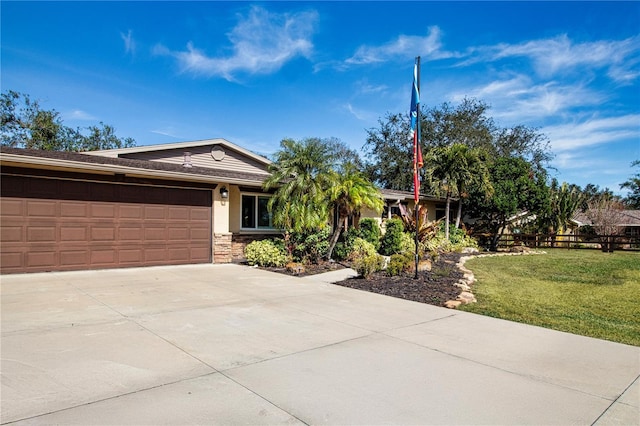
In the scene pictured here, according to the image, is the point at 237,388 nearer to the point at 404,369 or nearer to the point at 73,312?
the point at 404,369

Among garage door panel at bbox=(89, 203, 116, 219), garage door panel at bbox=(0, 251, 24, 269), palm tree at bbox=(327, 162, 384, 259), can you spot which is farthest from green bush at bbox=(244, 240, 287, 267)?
garage door panel at bbox=(0, 251, 24, 269)

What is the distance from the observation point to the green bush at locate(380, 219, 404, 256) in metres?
15.2

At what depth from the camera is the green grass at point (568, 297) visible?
6.00 metres

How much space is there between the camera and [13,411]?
292 centimetres

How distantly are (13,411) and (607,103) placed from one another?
23.4 meters

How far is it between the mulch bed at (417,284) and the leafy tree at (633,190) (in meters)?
40.6

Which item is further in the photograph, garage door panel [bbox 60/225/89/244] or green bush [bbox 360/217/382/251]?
green bush [bbox 360/217/382/251]

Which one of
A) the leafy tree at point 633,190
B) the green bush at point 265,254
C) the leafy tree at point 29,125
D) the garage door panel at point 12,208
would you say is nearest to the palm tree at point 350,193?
the green bush at point 265,254

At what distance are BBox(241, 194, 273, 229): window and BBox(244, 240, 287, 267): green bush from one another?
1.49 metres

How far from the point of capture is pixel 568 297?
8.13 metres

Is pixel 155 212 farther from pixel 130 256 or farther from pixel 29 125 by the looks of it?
pixel 29 125

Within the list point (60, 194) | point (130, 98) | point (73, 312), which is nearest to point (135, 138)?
point (130, 98)

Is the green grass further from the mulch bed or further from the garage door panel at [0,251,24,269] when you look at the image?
the garage door panel at [0,251,24,269]

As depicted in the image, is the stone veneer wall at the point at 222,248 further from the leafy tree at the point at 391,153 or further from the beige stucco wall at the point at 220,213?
the leafy tree at the point at 391,153
